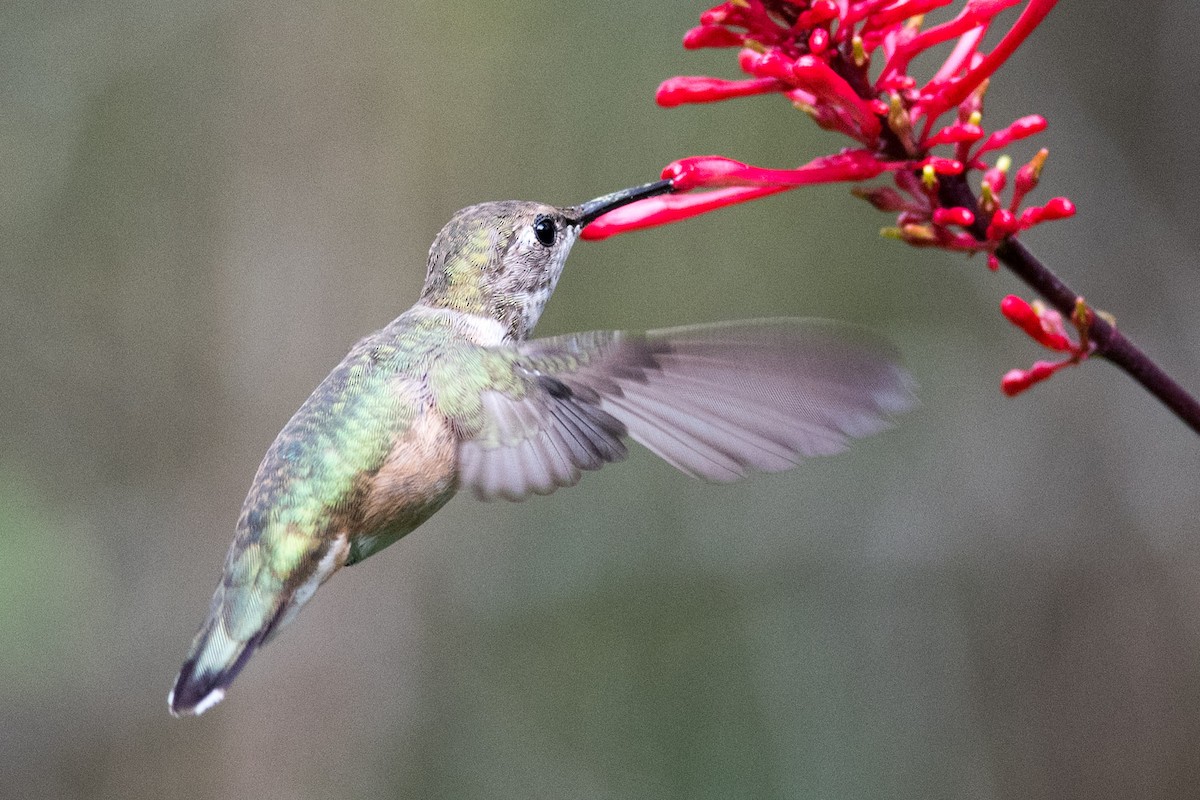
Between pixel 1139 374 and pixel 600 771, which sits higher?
pixel 1139 374

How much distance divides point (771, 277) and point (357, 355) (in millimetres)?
2348

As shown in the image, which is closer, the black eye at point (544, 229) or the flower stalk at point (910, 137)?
the flower stalk at point (910, 137)

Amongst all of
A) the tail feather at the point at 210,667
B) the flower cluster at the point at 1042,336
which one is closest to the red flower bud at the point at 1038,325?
the flower cluster at the point at 1042,336

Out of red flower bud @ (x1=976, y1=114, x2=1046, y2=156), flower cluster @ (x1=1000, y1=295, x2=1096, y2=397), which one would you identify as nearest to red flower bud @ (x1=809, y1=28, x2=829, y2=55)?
red flower bud @ (x1=976, y1=114, x2=1046, y2=156)

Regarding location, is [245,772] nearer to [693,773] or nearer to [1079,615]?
[693,773]

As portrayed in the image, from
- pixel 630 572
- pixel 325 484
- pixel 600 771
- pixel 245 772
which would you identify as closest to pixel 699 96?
pixel 325 484

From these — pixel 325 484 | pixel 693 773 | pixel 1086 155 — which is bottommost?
pixel 693 773

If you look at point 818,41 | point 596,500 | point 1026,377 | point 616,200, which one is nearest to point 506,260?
point 616,200

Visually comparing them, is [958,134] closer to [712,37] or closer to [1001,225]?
[1001,225]

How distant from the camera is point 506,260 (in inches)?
73.2

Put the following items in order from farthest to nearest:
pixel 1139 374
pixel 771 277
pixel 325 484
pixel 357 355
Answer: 1. pixel 771 277
2. pixel 357 355
3. pixel 325 484
4. pixel 1139 374

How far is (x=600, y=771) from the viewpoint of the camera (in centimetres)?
346

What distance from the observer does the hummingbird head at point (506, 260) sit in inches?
72.4

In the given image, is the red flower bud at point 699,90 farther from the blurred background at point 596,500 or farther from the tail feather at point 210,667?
the blurred background at point 596,500
